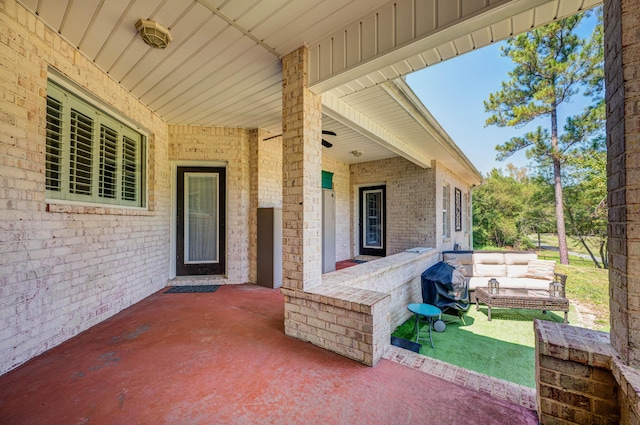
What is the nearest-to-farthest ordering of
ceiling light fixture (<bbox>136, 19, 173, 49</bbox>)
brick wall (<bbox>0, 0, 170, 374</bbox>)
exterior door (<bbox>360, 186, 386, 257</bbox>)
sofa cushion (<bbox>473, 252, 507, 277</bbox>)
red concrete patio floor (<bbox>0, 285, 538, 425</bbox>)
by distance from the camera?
red concrete patio floor (<bbox>0, 285, 538, 425</bbox>)
brick wall (<bbox>0, 0, 170, 374</bbox>)
ceiling light fixture (<bbox>136, 19, 173, 49</bbox>)
sofa cushion (<bbox>473, 252, 507, 277</bbox>)
exterior door (<bbox>360, 186, 386, 257</bbox>)

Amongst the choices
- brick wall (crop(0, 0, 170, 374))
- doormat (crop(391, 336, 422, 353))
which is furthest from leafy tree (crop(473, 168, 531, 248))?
brick wall (crop(0, 0, 170, 374))

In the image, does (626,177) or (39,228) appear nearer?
(626,177)

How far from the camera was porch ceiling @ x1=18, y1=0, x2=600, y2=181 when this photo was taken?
6.74ft

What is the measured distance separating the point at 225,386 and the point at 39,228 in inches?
96.6

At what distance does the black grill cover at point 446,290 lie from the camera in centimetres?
478

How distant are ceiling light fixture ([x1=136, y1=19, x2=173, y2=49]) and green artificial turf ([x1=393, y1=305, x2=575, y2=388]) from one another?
5.03 meters

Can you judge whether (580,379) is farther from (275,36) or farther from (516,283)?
(516,283)

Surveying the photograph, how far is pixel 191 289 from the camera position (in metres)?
4.86

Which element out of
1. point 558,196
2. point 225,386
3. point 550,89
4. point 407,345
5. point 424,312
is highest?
point 550,89

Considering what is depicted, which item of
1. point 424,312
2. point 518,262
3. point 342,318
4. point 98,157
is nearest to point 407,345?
point 424,312

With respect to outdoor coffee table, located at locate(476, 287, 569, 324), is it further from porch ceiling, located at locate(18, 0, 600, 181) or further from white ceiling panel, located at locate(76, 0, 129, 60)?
white ceiling panel, located at locate(76, 0, 129, 60)

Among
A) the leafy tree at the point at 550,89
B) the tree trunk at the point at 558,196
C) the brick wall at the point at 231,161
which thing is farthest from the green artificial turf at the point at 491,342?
the leafy tree at the point at 550,89

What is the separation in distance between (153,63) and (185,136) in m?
2.23

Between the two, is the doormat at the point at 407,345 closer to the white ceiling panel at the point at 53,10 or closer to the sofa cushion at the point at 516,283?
the sofa cushion at the point at 516,283
